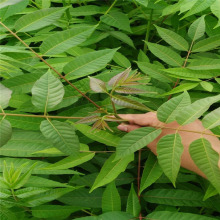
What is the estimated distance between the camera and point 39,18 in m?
1.09

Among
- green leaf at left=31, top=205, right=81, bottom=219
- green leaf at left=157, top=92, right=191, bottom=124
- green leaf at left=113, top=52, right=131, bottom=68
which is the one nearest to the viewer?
green leaf at left=157, top=92, right=191, bottom=124

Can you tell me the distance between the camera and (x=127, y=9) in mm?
1814

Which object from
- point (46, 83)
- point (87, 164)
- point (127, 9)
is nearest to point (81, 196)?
point (87, 164)

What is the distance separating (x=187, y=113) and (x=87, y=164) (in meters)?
0.54

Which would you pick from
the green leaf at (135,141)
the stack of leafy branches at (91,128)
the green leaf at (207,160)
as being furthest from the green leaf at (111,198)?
the green leaf at (207,160)

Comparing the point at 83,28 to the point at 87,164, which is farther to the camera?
the point at 87,164

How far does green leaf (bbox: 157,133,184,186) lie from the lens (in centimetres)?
86

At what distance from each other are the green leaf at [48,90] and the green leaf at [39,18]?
0.25 meters

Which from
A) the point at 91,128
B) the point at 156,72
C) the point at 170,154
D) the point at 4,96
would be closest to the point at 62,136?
the point at 91,128

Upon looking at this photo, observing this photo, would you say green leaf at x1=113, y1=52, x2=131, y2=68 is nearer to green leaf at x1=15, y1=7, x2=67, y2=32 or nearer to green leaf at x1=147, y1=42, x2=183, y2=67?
green leaf at x1=147, y1=42, x2=183, y2=67

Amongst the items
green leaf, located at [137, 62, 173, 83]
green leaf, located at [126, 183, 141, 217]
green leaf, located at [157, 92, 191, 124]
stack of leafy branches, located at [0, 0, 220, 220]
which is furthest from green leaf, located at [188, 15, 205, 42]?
green leaf, located at [126, 183, 141, 217]

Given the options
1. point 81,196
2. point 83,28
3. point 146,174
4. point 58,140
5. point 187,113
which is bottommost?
point 81,196

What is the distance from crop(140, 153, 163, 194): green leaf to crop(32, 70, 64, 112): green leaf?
0.40 metres

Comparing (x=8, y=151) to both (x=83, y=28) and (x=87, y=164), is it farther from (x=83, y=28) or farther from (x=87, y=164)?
(x=83, y=28)
